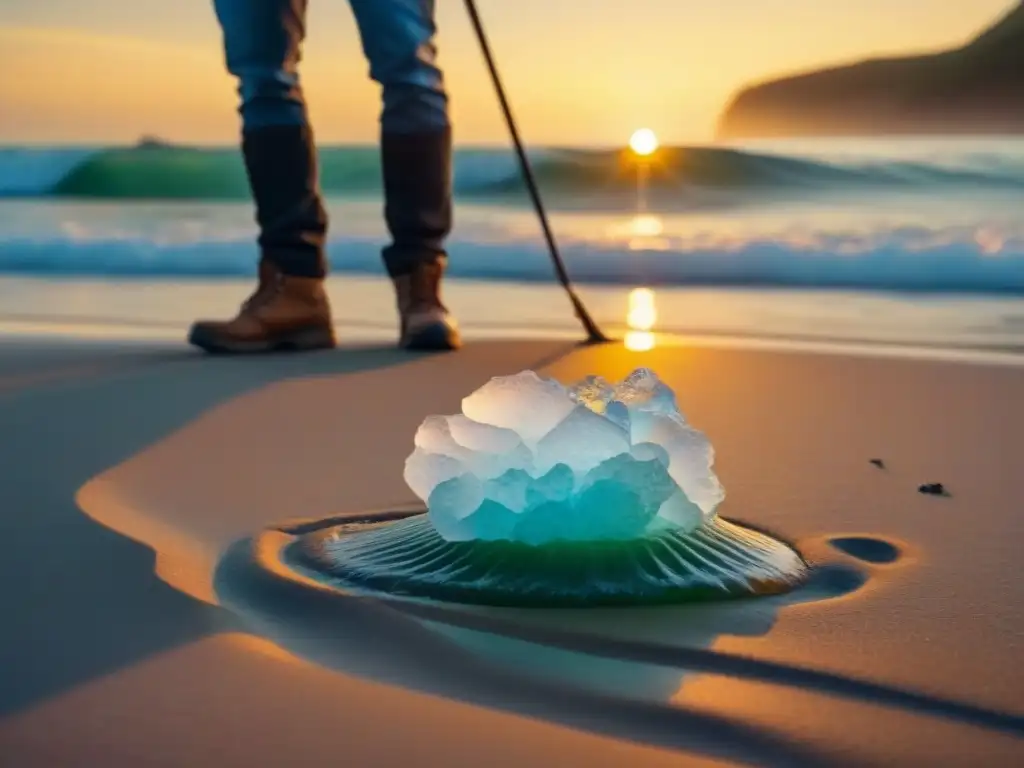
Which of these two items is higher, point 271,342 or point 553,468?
point 553,468

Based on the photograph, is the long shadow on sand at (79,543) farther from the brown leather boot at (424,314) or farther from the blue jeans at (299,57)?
the blue jeans at (299,57)

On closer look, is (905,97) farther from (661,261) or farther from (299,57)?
(299,57)

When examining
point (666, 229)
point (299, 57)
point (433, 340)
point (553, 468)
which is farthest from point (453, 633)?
point (666, 229)

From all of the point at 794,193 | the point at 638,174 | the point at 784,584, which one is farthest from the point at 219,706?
the point at 638,174

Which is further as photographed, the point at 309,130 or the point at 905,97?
the point at 905,97

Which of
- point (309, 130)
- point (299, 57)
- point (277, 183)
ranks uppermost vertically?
point (299, 57)

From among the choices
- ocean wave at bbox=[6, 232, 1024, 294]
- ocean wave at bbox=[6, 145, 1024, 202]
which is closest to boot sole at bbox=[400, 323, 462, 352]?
ocean wave at bbox=[6, 232, 1024, 294]

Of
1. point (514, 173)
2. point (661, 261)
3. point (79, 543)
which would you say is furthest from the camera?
point (514, 173)

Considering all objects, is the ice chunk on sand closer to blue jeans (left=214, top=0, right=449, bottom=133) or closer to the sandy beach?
the sandy beach

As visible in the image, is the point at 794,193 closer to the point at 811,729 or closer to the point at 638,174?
the point at 638,174
